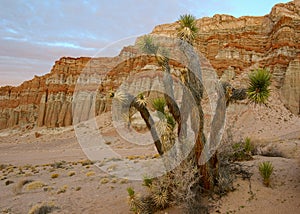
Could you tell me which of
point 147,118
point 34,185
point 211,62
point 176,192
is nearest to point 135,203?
point 176,192

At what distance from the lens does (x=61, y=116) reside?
5906cm

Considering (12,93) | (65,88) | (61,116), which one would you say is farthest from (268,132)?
(12,93)

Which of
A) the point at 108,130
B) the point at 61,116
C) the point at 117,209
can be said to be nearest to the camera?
the point at 117,209

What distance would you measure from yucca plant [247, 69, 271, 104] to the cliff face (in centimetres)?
3245

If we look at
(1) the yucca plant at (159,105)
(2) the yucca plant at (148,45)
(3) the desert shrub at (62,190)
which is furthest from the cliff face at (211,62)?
(2) the yucca plant at (148,45)

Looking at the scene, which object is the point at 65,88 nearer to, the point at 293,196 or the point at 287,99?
the point at 287,99

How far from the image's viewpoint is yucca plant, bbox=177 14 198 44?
795 cm

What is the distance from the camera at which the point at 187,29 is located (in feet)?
26.2

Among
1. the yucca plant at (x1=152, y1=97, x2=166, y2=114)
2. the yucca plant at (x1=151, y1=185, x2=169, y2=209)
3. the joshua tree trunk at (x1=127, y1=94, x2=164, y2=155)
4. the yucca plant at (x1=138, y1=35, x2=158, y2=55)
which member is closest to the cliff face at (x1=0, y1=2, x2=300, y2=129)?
the yucca plant at (x1=152, y1=97, x2=166, y2=114)

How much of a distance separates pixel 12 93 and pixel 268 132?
7172 centimetres

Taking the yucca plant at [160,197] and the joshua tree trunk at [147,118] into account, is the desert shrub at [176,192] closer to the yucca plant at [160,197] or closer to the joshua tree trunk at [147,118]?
the yucca plant at [160,197]

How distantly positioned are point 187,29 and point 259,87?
3.11 m

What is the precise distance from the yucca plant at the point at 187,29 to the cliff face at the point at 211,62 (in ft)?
106

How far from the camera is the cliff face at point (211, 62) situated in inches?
1612
